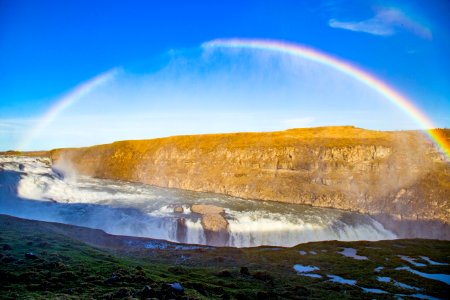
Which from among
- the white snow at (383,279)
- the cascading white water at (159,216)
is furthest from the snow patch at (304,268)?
the cascading white water at (159,216)

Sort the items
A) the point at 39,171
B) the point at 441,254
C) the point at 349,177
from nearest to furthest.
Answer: the point at 441,254 < the point at 39,171 < the point at 349,177

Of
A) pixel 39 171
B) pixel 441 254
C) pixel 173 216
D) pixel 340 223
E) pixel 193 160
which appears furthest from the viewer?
pixel 193 160

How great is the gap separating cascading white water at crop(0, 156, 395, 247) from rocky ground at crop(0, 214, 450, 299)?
6.90 meters

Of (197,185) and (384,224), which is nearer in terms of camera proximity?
(384,224)

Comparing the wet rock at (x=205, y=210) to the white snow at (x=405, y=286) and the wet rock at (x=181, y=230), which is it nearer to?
the wet rock at (x=181, y=230)

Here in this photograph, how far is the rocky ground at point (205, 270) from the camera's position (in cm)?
1833

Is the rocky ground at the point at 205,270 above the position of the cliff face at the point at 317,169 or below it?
below

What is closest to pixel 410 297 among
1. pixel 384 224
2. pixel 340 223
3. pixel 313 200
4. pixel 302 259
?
pixel 302 259

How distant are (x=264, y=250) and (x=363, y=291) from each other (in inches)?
823

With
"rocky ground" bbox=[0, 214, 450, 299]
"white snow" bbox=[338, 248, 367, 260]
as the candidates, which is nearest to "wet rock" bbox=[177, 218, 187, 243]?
"rocky ground" bbox=[0, 214, 450, 299]

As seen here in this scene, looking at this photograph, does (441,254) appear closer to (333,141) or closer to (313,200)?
(313,200)

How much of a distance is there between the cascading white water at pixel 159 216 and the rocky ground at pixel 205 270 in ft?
22.6

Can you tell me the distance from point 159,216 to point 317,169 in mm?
46115

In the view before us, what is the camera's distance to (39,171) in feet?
222
